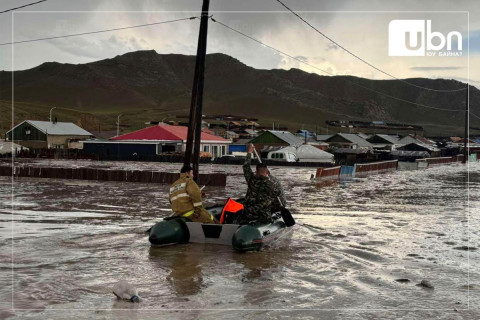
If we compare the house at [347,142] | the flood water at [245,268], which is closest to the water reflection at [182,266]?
the flood water at [245,268]

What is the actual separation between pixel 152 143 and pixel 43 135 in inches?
1216

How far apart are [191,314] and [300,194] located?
67.1 feet

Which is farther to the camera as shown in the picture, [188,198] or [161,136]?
[161,136]

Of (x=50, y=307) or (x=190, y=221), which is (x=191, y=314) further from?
(x=190, y=221)

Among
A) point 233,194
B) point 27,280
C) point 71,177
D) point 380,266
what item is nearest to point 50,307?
point 27,280

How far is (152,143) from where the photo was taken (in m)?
69.8

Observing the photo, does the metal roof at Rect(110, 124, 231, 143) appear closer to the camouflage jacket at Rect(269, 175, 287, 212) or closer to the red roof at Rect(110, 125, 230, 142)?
the red roof at Rect(110, 125, 230, 142)

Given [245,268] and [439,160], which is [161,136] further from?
[245,268]

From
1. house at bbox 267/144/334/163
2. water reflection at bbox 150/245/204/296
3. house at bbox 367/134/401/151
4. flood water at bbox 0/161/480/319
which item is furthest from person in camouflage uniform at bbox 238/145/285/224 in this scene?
house at bbox 367/134/401/151

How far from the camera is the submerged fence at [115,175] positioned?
32256mm

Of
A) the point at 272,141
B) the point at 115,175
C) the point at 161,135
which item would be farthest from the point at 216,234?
the point at 272,141

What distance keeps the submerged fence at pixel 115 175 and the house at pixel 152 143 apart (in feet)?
105

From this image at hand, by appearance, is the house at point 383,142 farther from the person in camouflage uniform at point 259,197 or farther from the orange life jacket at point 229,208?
the person in camouflage uniform at point 259,197

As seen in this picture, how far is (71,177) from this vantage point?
3581 cm
